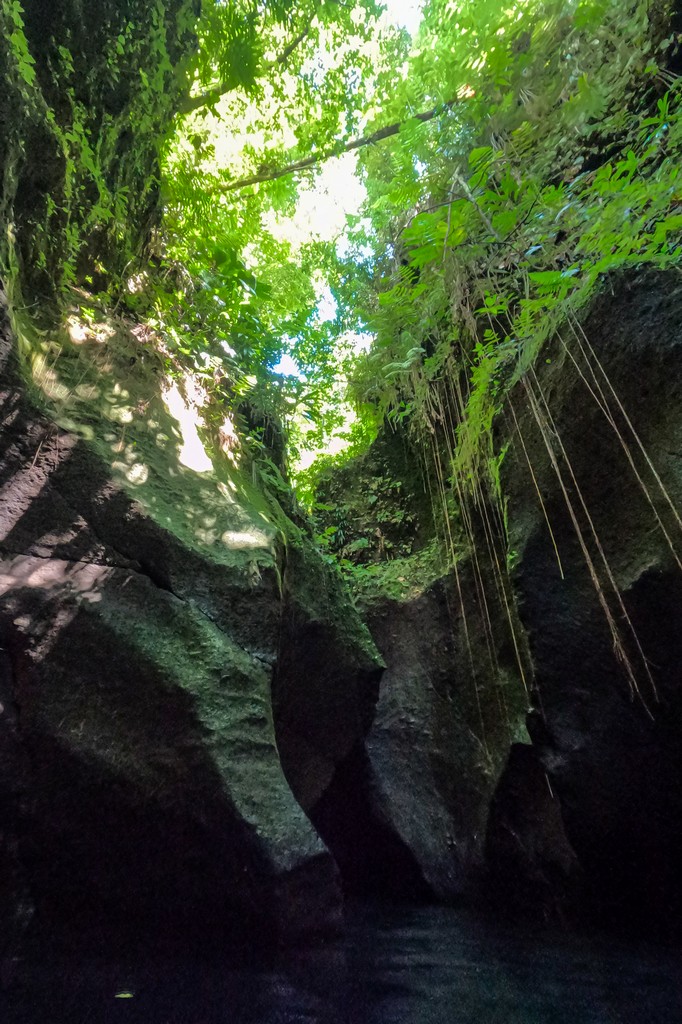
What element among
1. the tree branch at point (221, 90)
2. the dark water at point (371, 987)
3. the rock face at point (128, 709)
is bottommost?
the dark water at point (371, 987)

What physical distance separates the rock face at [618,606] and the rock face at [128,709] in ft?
6.50

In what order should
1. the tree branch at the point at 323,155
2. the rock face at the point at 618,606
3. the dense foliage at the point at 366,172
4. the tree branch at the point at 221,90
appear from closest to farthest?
the rock face at the point at 618,606 → the dense foliage at the point at 366,172 → the tree branch at the point at 221,90 → the tree branch at the point at 323,155

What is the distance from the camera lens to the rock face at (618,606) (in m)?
3.30

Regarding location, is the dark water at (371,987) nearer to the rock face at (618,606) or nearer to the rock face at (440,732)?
the rock face at (618,606)

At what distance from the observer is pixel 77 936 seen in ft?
8.64

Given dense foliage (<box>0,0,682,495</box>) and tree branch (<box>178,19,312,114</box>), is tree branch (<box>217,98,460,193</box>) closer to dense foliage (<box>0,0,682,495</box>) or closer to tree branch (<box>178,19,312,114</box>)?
dense foliage (<box>0,0,682,495</box>)

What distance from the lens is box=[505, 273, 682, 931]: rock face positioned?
3305mm

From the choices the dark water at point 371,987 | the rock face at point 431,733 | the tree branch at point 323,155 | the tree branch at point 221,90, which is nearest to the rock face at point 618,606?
the dark water at point 371,987

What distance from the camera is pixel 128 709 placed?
9.37 feet

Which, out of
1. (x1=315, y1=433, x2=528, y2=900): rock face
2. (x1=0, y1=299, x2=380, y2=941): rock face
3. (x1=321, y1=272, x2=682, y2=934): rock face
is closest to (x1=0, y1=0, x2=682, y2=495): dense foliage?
(x1=321, y1=272, x2=682, y2=934): rock face

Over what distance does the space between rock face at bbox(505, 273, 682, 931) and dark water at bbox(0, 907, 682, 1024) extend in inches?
21.4

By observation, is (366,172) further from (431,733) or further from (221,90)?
(431,733)

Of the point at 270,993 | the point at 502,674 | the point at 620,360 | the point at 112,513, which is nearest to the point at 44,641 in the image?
the point at 112,513

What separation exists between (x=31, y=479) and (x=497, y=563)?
3.81 metres
